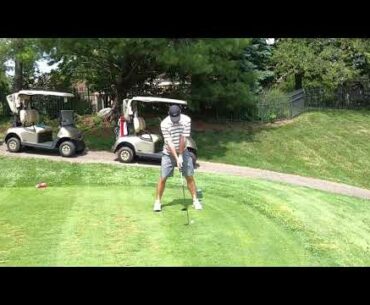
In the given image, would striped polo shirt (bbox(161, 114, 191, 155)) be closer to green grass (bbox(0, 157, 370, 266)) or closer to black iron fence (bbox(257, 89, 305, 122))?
green grass (bbox(0, 157, 370, 266))

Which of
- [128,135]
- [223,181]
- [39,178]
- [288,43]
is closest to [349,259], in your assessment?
[223,181]

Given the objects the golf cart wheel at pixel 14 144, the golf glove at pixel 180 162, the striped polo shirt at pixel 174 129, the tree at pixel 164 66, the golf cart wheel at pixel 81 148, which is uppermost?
the tree at pixel 164 66

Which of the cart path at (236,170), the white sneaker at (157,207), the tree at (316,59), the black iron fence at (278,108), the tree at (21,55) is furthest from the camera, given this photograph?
the tree at (316,59)

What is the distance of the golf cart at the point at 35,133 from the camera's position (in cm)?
1590

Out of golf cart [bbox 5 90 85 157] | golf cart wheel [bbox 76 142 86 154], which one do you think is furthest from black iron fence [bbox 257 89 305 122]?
golf cart [bbox 5 90 85 157]

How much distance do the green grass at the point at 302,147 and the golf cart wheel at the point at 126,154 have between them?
273cm

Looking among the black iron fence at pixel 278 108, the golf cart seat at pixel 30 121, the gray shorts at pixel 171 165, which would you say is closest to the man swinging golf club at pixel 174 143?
the gray shorts at pixel 171 165

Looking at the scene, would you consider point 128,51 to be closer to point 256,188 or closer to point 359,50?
point 256,188

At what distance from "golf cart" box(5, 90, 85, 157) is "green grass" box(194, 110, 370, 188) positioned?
394cm

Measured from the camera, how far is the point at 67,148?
1583 centimetres

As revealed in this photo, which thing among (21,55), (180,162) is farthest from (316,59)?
(180,162)

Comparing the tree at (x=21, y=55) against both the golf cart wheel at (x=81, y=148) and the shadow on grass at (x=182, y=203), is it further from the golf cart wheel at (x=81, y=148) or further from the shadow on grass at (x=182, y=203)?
the shadow on grass at (x=182, y=203)

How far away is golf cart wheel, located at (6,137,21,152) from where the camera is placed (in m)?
16.2
